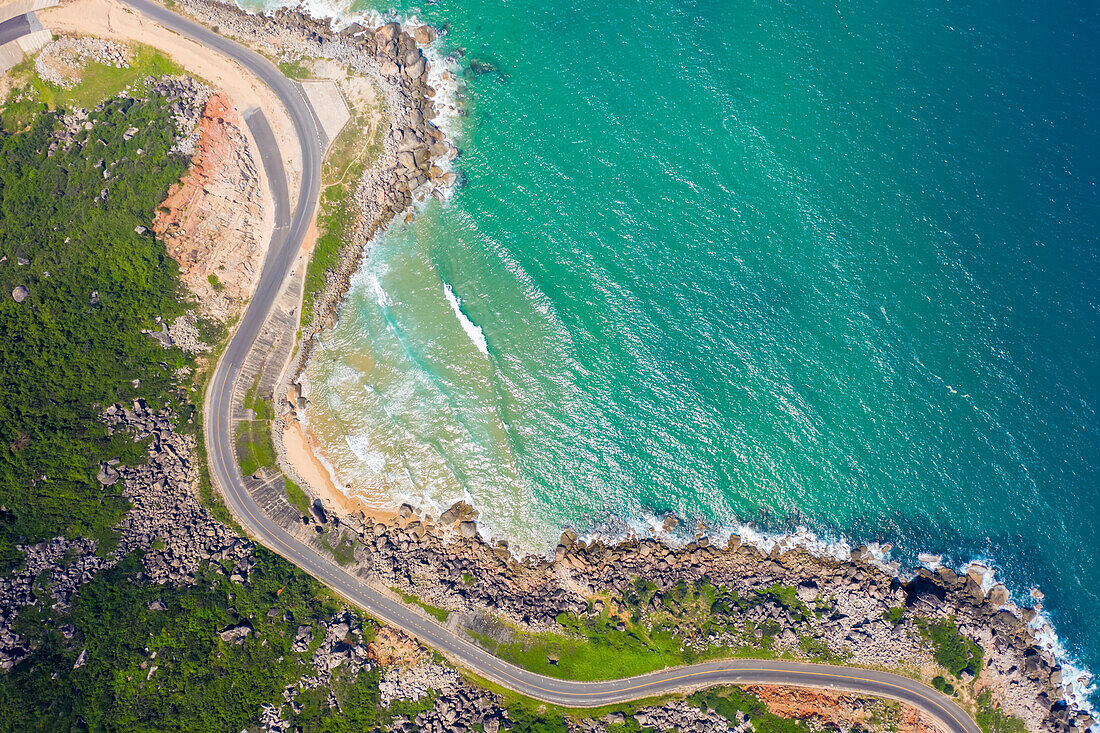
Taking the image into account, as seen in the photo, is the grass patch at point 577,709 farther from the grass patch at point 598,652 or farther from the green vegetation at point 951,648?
the green vegetation at point 951,648

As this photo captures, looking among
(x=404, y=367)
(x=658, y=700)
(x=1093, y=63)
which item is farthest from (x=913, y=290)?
(x=404, y=367)

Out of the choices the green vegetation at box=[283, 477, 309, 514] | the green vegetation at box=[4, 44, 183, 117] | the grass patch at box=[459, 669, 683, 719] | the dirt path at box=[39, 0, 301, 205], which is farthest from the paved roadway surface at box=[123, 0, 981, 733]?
the green vegetation at box=[4, 44, 183, 117]

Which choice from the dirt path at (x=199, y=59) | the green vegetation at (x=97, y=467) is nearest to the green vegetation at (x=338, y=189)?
the dirt path at (x=199, y=59)

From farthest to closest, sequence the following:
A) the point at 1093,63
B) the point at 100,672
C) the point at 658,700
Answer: the point at 1093,63
the point at 658,700
the point at 100,672

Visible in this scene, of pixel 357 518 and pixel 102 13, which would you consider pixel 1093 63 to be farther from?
pixel 102 13

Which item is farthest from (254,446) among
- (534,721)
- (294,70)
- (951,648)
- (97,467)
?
(951,648)

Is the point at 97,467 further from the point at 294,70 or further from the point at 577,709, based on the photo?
the point at 577,709
